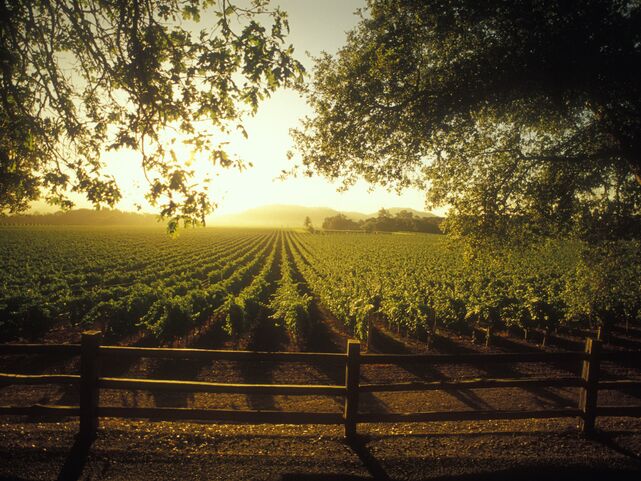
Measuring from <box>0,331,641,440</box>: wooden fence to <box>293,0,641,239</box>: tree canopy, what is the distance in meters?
5.11

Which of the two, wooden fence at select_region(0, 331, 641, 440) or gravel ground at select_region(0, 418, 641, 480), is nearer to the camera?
gravel ground at select_region(0, 418, 641, 480)

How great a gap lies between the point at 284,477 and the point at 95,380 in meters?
2.81

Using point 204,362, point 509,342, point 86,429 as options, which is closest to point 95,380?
point 86,429

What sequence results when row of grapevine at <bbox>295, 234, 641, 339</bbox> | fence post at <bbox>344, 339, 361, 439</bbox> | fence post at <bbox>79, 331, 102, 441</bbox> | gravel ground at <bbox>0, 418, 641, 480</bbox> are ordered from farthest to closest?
row of grapevine at <bbox>295, 234, 641, 339</bbox>, fence post at <bbox>344, 339, 361, 439</bbox>, fence post at <bbox>79, 331, 102, 441</bbox>, gravel ground at <bbox>0, 418, 641, 480</bbox>

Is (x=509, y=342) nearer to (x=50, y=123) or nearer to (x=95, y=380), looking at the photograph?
(x=95, y=380)

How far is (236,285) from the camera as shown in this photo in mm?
22500

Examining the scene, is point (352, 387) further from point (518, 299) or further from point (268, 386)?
point (518, 299)

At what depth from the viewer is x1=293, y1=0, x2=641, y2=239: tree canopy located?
6.93 metres

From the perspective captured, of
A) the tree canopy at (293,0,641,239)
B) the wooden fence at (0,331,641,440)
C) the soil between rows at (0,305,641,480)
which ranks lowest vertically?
the soil between rows at (0,305,641,480)

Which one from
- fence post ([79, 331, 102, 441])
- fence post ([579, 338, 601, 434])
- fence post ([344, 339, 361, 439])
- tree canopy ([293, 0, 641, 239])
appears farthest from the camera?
tree canopy ([293, 0, 641, 239])

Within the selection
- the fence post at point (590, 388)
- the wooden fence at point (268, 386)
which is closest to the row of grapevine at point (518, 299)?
the fence post at point (590, 388)

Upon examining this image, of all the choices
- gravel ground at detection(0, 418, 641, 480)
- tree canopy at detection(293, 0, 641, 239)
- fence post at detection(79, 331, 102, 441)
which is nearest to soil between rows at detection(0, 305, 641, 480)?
gravel ground at detection(0, 418, 641, 480)

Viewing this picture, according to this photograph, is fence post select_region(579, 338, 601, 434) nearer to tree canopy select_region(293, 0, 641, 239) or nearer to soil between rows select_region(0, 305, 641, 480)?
soil between rows select_region(0, 305, 641, 480)

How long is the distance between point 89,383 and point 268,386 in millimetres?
2343
